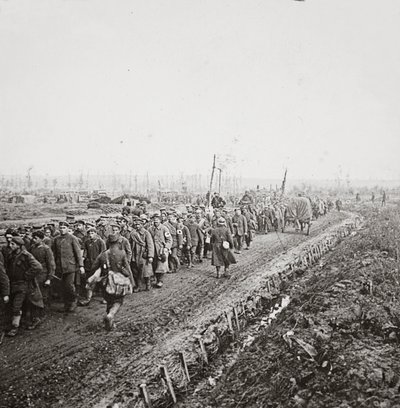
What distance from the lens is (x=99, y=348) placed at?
5734mm

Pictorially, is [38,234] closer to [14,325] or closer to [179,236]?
[14,325]

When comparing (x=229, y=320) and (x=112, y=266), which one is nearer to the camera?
(x=112, y=266)

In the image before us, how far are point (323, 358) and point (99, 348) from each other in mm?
3457

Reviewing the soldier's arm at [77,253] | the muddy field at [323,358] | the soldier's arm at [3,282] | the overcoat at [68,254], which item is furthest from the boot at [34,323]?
the muddy field at [323,358]

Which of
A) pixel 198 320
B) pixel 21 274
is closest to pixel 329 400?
pixel 198 320

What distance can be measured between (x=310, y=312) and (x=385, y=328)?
4.70 ft

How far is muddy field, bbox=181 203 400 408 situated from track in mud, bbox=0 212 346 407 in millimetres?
940

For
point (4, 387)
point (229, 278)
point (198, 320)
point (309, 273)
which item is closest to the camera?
point (4, 387)

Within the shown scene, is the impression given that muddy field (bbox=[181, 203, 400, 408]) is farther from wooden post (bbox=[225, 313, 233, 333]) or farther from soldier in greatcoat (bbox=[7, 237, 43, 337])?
soldier in greatcoat (bbox=[7, 237, 43, 337])

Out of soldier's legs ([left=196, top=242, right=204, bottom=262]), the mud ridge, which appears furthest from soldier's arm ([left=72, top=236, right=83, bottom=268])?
soldier's legs ([left=196, top=242, right=204, bottom=262])

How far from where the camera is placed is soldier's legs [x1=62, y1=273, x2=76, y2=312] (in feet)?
23.7

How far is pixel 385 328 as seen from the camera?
5359mm

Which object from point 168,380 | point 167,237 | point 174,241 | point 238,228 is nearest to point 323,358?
point 168,380

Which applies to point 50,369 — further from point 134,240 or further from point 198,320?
point 134,240
